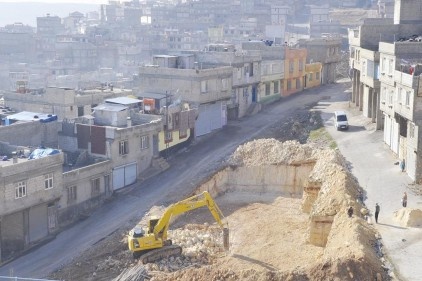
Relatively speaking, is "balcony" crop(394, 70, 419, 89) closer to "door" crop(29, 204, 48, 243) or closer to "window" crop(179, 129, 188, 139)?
"window" crop(179, 129, 188, 139)

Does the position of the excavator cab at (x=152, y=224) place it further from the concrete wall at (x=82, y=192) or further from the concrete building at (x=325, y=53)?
the concrete building at (x=325, y=53)

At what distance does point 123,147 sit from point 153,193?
4673 millimetres

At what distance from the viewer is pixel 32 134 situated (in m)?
56.1

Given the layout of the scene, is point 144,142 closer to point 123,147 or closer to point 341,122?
point 123,147

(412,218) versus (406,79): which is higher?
(406,79)

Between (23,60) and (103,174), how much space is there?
101 metres

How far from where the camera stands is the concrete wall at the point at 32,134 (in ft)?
177

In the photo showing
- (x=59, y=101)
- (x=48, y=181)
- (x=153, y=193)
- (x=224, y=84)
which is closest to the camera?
(x=48, y=181)

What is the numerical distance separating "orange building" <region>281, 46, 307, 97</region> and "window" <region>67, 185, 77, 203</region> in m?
38.6

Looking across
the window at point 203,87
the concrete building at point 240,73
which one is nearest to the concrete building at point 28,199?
the window at point 203,87

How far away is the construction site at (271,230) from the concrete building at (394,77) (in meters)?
4.60

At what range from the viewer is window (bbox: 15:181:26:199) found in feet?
147

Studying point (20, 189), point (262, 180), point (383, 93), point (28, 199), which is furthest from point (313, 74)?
point (20, 189)

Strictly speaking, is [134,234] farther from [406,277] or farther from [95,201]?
[406,277]
